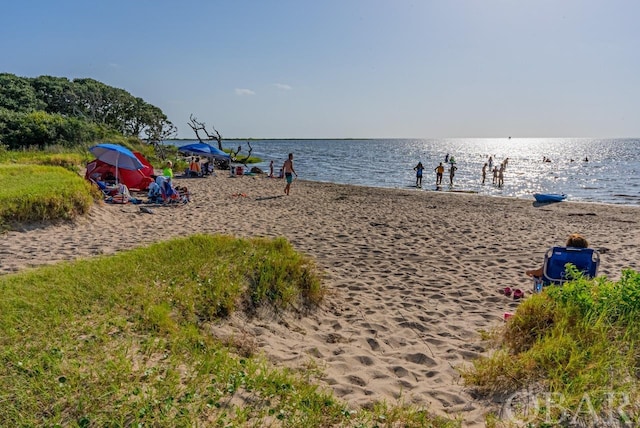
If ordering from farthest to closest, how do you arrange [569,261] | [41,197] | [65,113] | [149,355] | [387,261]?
[65,113] → [41,197] → [387,261] → [569,261] → [149,355]

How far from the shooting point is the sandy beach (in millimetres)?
3602

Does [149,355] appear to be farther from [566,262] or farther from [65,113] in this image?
[65,113]

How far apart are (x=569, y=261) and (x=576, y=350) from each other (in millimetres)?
2403

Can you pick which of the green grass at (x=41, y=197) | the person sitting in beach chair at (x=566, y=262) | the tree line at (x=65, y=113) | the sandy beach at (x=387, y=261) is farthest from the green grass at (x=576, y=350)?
the tree line at (x=65, y=113)

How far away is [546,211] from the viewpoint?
48.2 ft

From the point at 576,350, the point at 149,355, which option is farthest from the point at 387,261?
the point at 149,355

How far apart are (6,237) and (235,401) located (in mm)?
7064

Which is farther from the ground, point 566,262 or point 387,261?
point 566,262

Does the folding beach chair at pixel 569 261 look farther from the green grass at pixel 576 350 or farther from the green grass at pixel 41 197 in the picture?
the green grass at pixel 41 197

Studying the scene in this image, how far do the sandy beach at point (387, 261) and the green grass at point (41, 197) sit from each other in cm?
30

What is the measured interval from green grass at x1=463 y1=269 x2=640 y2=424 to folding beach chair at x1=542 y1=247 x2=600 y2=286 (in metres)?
1.18

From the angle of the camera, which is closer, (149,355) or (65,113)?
(149,355)

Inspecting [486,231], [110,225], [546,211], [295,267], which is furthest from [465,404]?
[546,211]

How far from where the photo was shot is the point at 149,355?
306 cm
